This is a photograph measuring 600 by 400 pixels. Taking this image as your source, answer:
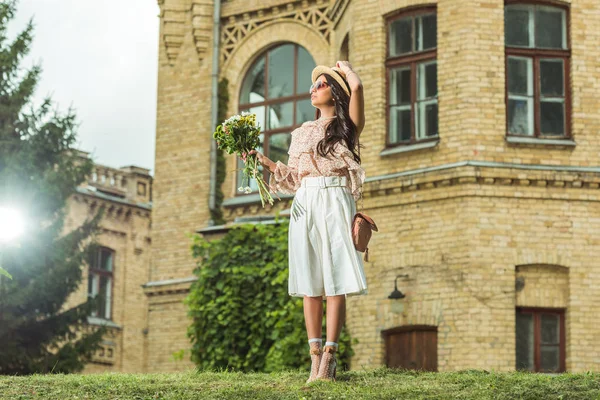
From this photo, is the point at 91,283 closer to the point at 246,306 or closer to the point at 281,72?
the point at 281,72

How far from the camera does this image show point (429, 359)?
19.6m

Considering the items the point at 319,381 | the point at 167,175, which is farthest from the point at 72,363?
the point at 319,381

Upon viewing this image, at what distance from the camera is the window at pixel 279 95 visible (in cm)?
2469

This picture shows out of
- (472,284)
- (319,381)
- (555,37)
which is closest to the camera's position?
(319,381)

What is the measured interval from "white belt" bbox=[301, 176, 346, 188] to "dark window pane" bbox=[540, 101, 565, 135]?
9444 millimetres

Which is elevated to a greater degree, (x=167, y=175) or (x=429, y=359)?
(x=167, y=175)

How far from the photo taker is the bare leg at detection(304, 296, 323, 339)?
10953 millimetres

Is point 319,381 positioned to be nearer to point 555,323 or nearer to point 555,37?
point 555,323

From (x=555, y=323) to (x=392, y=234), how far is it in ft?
9.09

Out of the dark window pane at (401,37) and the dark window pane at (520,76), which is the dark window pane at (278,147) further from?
the dark window pane at (520,76)

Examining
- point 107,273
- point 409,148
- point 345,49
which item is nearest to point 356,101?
point 409,148

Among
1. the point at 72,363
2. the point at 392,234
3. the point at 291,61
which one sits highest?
the point at 291,61

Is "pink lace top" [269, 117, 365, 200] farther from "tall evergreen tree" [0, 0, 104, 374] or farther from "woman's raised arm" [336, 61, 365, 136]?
"tall evergreen tree" [0, 0, 104, 374]

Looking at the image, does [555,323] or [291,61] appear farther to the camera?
[291,61]
